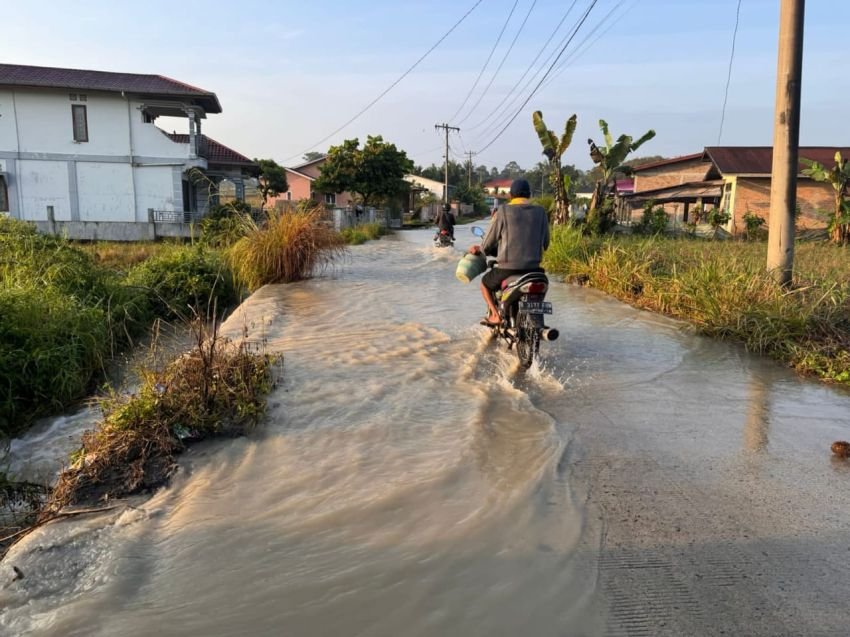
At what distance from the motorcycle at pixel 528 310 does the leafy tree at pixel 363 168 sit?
114ft

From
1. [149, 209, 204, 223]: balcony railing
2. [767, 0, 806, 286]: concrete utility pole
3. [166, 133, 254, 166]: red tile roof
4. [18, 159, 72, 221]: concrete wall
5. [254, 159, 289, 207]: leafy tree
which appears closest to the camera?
[767, 0, 806, 286]: concrete utility pole

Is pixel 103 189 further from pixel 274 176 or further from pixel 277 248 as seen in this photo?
pixel 274 176

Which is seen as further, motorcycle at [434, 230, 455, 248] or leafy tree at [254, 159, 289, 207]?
leafy tree at [254, 159, 289, 207]

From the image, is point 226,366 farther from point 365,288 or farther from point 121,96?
point 121,96

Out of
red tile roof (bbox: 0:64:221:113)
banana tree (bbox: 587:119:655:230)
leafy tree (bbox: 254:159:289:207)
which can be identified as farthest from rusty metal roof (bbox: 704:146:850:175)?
leafy tree (bbox: 254:159:289:207)

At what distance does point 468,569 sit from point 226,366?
268 centimetres

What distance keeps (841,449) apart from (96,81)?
29.9 metres

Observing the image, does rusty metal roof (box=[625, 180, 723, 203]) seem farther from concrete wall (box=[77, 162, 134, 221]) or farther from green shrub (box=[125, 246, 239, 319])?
concrete wall (box=[77, 162, 134, 221])

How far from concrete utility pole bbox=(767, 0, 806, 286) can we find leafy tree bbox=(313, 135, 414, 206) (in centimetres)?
3337

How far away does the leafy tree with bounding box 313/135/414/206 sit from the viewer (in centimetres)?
3991

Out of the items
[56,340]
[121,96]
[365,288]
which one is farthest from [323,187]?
[56,340]

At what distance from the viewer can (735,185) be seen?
26.4 meters

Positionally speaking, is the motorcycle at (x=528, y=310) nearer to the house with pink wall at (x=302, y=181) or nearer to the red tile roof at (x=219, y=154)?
the red tile roof at (x=219, y=154)

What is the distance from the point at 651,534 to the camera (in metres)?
3.19
